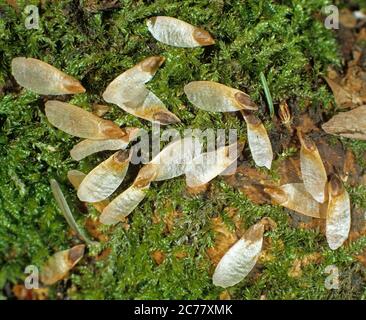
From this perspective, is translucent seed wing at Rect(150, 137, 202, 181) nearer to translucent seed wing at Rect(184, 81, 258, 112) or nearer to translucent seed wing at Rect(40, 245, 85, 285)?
translucent seed wing at Rect(184, 81, 258, 112)

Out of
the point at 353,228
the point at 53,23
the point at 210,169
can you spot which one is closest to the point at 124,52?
the point at 53,23

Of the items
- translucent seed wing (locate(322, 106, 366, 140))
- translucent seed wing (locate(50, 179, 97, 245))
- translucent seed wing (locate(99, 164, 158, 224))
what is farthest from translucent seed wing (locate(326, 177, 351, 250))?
translucent seed wing (locate(50, 179, 97, 245))

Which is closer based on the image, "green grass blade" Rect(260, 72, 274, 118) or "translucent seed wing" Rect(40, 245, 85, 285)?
"green grass blade" Rect(260, 72, 274, 118)

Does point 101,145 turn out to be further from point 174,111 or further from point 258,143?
point 258,143

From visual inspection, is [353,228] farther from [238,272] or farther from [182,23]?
[182,23]

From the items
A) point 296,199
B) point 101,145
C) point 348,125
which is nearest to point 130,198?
point 101,145

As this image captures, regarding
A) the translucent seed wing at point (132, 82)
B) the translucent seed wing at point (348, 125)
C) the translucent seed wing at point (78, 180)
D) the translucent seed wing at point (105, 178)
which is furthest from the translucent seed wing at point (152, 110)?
the translucent seed wing at point (348, 125)
